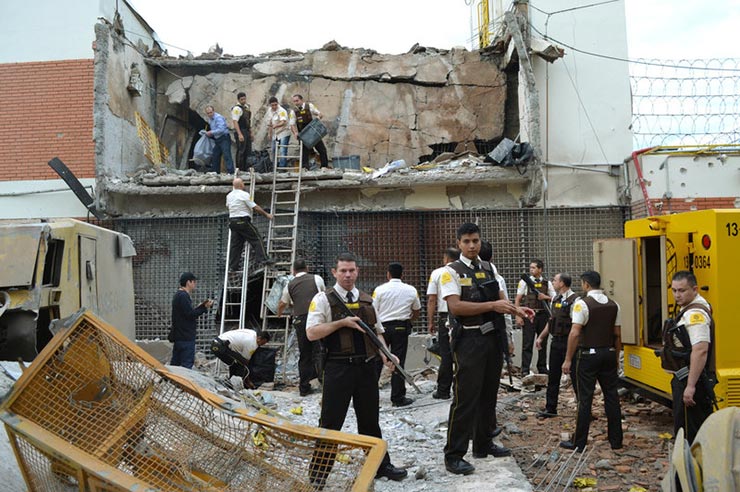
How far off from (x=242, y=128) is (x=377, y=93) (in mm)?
2730

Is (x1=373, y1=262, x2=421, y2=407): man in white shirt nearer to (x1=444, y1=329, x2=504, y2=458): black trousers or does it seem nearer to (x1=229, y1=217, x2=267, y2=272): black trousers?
(x1=444, y1=329, x2=504, y2=458): black trousers

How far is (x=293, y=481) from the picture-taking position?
432cm

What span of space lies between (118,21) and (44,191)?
341cm

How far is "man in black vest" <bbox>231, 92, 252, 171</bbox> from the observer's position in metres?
11.8

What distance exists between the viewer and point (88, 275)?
5.25 metres

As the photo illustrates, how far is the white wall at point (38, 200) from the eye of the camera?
11.7 m

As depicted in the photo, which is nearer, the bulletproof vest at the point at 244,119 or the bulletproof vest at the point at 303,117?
the bulletproof vest at the point at 303,117

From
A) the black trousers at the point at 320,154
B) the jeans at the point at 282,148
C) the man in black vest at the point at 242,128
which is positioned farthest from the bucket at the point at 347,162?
the man in black vest at the point at 242,128

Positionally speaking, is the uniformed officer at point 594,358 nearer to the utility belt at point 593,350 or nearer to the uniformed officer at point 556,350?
the utility belt at point 593,350

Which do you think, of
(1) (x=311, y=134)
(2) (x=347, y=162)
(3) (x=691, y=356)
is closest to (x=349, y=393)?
(3) (x=691, y=356)

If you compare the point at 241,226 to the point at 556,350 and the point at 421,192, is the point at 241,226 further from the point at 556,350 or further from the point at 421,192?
the point at 556,350

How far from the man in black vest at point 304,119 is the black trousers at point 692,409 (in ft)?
26.0

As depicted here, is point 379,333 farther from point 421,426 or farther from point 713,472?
point 713,472

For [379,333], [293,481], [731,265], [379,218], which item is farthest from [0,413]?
[379,218]
